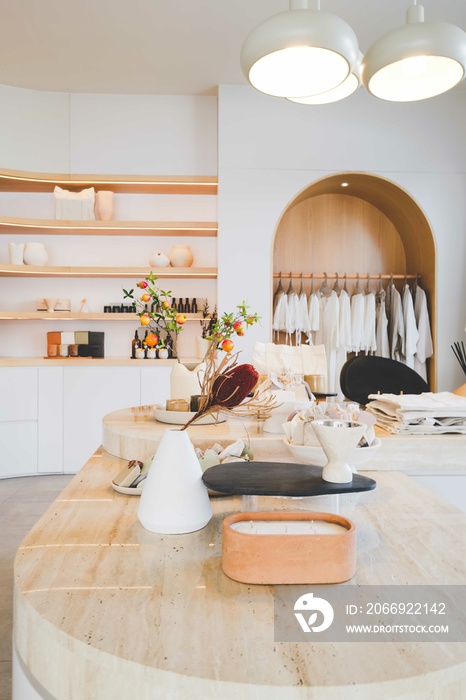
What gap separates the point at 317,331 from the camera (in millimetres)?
5152

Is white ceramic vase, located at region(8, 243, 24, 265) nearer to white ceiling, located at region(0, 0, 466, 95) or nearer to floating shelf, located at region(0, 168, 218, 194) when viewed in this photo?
floating shelf, located at region(0, 168, 218, 194)

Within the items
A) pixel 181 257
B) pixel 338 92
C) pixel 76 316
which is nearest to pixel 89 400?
pixel 76 316

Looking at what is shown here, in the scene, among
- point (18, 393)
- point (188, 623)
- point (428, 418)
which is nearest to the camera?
point (188, 623)

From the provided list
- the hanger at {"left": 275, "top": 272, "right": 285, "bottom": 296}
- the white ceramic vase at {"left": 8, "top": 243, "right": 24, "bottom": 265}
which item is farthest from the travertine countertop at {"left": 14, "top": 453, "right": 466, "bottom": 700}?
the hanger at {"left": 275, "top": 272, "right": 285, "bottom": 296}

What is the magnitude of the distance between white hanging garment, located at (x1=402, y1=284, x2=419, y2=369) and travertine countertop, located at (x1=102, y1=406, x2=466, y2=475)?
3.16m

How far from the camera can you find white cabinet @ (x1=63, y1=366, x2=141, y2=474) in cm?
461

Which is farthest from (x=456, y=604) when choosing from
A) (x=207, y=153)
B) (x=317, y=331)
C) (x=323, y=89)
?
(x=207, y=153)

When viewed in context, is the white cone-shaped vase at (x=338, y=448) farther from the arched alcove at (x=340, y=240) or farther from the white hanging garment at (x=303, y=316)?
the arched alcove at (x=340, y=240)

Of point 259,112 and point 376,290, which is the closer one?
point 259,112

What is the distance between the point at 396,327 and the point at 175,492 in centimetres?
433

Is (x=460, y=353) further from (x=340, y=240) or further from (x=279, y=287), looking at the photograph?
(x=279, y=287)

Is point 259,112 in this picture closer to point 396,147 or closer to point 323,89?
point 396,147

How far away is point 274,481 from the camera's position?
101cm

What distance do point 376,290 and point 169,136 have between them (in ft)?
8.18
